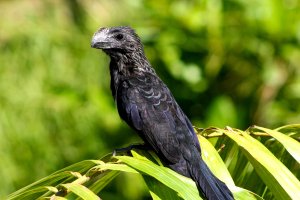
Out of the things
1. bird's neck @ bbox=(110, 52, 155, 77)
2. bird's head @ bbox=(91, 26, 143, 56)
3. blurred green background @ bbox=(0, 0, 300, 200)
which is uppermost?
bird's head @ bbox=(91, 26, 143, 56)

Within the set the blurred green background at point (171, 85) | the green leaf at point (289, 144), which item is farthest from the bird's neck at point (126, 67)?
the blurred green background at point (171, 85)

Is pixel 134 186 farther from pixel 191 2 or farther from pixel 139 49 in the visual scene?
pixel 139 49

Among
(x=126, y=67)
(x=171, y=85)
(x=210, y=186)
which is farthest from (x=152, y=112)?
(x=171, y=85)

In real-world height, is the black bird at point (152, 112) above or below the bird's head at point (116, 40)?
below

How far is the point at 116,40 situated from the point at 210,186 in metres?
1.40

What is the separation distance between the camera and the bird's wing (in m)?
2.63

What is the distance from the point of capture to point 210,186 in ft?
7.05

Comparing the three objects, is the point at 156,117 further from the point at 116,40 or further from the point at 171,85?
the point at 171,85

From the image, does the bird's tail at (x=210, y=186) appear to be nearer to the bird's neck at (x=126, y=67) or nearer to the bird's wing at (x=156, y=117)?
the bird's wing at (x=156, y=117)

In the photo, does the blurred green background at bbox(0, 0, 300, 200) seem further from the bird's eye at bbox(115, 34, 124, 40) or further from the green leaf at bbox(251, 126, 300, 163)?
the green leaf at bbox(251, 126, 300, 163)

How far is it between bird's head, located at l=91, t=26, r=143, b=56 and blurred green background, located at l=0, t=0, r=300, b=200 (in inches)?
72.4

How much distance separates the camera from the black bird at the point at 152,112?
2.38 meters

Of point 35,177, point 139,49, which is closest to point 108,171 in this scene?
point 139,49

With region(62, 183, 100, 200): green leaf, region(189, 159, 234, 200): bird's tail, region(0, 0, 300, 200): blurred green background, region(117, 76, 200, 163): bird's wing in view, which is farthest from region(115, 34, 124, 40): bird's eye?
region(0, 0, 300, 200): blurred green background
